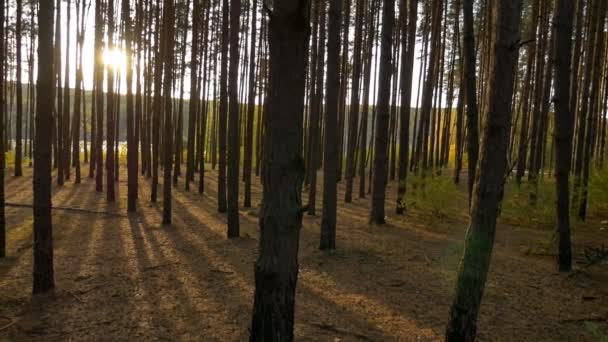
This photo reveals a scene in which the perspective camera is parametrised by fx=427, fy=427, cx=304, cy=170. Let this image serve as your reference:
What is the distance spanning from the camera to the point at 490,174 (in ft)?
10.2

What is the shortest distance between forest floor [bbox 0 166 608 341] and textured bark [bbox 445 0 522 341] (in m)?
0.75

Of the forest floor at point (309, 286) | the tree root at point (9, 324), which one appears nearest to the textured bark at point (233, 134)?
the forest floor at point (309, 286)

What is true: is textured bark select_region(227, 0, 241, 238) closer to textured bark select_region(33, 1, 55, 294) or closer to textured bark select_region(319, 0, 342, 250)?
textured bark select_region(319, 0, 342, 250)

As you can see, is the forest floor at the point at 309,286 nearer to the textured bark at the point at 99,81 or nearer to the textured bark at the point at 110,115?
the textured bark at the point at 110,115

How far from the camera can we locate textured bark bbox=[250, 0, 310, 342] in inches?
90.1

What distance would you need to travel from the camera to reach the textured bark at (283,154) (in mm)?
2289

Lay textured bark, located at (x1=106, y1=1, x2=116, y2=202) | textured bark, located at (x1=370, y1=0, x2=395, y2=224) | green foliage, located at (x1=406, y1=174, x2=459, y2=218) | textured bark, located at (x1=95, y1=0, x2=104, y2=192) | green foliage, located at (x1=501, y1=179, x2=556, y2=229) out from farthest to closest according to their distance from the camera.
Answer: textured bark, located at (x1=95, y1=0, x2=104, y2=192)
textured bark, located at (x1=106, y1=1, x2=116, y2=202)
green foliage, located at (x1=406, y1=174, x2=459, y2=218)
green foliage, located at (x1=501, y1=179, x2=556, y2=229)
textured bark, located at (x1=370, y1=0, x2=395, y2=224)

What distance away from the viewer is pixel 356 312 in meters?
4.47

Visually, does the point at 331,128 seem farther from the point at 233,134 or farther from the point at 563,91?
the point at 563,91

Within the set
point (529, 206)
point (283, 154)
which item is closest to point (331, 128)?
point (283, 154)

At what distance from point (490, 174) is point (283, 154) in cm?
167

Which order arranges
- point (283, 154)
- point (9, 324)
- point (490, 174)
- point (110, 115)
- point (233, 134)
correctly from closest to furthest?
point (283, 154) → point (490, 174) → point (9, 324) → point (233, 134) → point (110, 115)

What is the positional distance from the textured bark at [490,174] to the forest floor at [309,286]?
75cm

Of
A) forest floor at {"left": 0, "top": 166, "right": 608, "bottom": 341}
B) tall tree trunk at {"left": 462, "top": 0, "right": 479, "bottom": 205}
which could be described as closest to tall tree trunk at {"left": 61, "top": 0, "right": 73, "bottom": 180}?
forest floor at {"left": 0, "top": 166, "right": 608, "bottom": 341}
